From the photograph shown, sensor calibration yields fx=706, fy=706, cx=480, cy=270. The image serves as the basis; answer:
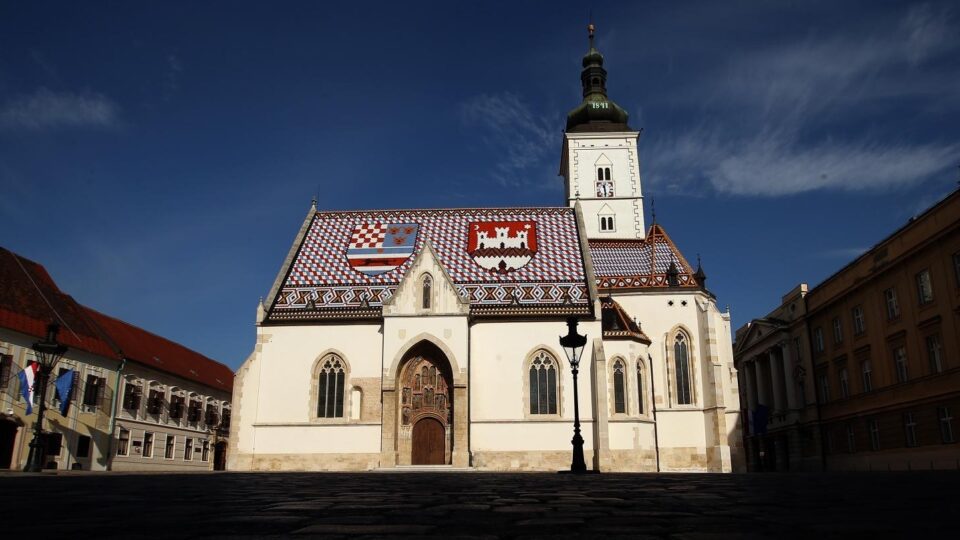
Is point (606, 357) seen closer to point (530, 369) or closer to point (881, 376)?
point (530, 369)

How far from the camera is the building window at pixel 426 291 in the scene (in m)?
31.4

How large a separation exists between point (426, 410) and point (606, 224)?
2496 centimetres

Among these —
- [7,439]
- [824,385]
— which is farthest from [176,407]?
[824,385]

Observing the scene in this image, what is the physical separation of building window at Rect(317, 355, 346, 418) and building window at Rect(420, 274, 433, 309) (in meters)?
4.57

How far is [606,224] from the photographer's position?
50906 millimetres

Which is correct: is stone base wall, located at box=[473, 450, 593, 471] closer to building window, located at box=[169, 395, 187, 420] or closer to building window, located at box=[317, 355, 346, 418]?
building window, located at box=[317, 355, 346, 418]

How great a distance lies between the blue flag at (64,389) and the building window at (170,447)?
1004 cm

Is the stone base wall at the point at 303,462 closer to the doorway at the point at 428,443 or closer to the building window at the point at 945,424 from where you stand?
the doorway at the point at 428,443

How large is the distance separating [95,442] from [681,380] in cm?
3010

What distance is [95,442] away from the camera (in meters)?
36.7

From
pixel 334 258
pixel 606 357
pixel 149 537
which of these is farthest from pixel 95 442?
pixel 149 537

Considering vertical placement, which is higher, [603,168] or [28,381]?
[603,168]

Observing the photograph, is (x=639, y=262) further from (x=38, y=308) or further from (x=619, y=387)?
(x=38, y=308)

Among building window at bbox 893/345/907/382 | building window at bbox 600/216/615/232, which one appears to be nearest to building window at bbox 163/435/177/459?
building window at bbox 600/216/615/232
